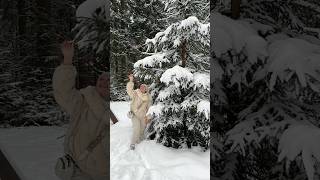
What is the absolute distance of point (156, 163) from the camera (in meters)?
9.97

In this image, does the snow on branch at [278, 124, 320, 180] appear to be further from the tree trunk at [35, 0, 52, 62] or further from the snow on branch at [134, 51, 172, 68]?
the snow on branch at [134, 51, 172, 68]

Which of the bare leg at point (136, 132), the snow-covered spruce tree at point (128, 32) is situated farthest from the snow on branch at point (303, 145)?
the snow-covered spruce tree at point (128, 32)

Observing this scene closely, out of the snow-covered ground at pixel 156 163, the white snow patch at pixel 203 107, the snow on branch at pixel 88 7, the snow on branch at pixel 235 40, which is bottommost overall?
the snow-covered ground at pixel 156 163

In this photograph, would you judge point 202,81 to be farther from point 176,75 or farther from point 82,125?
point 82,125

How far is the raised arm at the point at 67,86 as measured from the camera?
106 inches

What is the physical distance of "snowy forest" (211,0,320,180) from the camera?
250 centimetres

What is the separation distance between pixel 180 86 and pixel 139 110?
5.08 ft

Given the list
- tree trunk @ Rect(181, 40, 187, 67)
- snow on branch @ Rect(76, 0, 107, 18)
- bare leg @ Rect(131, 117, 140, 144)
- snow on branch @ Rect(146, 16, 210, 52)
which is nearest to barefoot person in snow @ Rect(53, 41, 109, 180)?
snow on branch @ Rect(76, 0, 107, 18)

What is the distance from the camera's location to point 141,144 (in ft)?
39.3

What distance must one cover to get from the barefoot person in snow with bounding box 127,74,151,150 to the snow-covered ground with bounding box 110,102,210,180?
29cm

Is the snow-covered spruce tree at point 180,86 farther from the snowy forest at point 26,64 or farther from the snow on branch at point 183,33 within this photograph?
the snowy forest at point 26,64

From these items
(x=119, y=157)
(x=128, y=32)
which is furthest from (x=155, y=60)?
(x=128, y=32)

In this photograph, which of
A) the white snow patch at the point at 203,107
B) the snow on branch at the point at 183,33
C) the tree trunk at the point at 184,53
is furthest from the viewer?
the tree trunk at the point at 184,53

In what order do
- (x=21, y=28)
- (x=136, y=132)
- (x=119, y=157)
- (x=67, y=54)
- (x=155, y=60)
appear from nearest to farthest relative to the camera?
(x=67, y=54), (x=119, y=157), (x=155, y=60), (x=21, y=28), (x=136, y=132)
